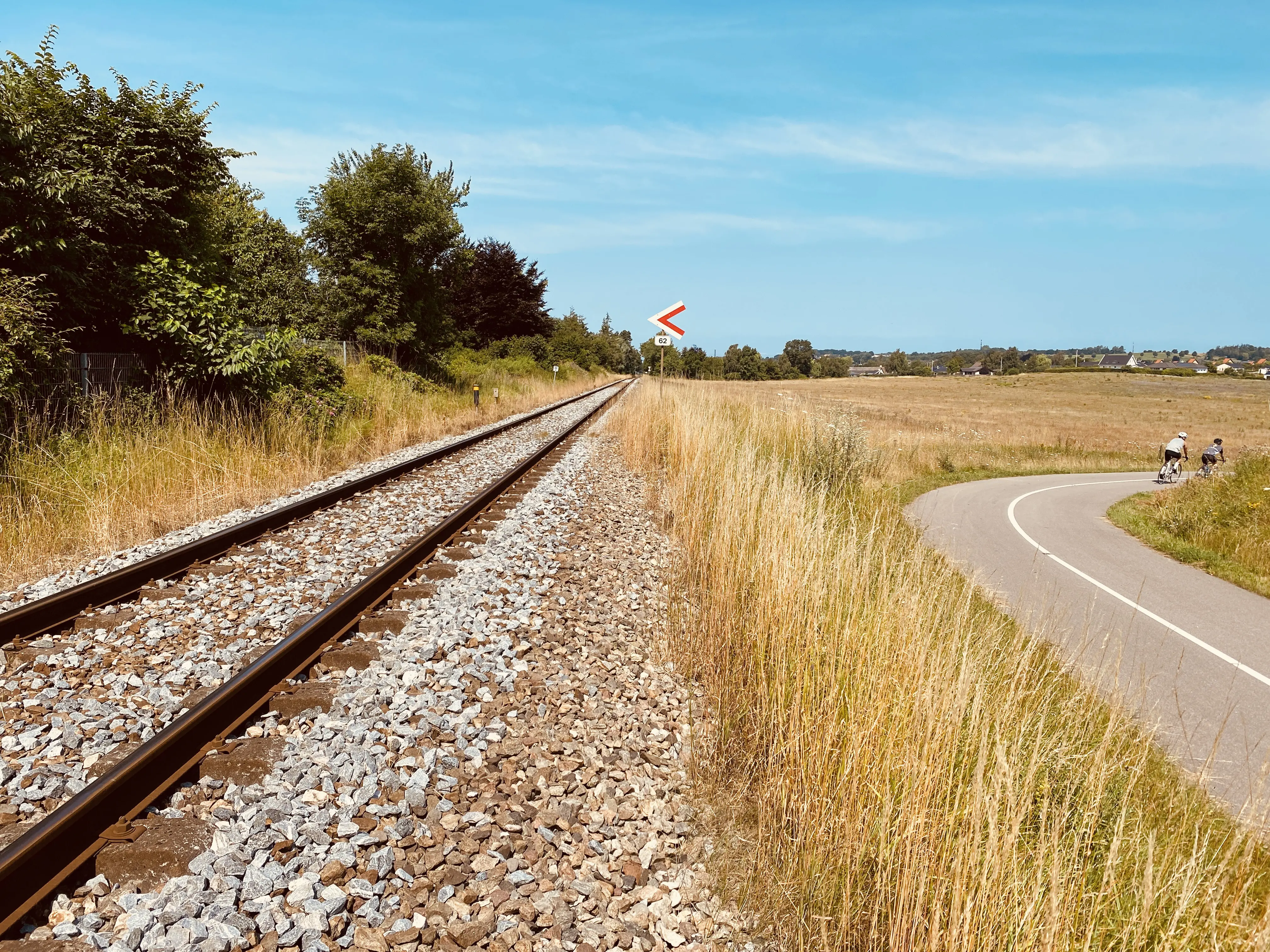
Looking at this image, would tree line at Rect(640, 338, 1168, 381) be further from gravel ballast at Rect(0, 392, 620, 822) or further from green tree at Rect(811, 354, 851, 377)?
gravel ballast at Rect(0, 392, 620, 822)

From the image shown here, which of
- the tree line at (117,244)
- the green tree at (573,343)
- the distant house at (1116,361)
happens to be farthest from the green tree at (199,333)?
the distant house at (1116,361)

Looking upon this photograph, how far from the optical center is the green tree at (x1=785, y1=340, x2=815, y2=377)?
146875 millimetres

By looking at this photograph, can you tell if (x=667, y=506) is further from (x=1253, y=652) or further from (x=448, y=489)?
(x=1253, y=652)

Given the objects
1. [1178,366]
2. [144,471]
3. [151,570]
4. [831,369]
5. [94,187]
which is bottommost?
[151,570]

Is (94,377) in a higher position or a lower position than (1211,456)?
higher

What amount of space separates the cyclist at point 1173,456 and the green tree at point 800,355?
11966cm

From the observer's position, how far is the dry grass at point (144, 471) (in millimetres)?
6723

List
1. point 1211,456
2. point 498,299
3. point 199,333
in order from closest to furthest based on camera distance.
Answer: point 199,333 → point 1211,456 → point 498,299

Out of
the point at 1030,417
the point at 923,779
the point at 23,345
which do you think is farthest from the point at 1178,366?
the point at 23,345

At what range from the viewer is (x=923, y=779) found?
2.56 metres

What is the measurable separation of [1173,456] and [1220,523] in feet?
32.6

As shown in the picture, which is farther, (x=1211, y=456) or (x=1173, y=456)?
(x=1173, y=456)

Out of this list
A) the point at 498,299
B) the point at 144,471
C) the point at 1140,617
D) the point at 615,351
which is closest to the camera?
the point at 144,471

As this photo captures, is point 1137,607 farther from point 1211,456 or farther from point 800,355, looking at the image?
point 800,355
